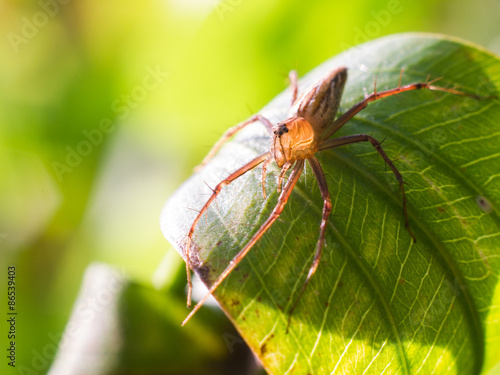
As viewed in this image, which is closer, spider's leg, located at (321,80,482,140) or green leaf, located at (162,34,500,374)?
green leaf, located at (162,34,500,374)

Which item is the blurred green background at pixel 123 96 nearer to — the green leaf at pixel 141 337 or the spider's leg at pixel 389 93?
the green leaf at pixel 141 337

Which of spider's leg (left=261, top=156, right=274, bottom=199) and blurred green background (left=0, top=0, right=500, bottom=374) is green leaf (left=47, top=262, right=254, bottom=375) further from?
blurred green background (left=0, top=0, right=500, bottom=374)

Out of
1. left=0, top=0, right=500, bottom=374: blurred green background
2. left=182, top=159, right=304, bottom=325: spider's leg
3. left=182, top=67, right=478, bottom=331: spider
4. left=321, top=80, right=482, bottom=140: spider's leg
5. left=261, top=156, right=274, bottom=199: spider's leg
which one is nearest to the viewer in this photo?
left=182, top=159, right=304, bottom=325: spider's leg

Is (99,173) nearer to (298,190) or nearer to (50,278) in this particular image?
(50,278)

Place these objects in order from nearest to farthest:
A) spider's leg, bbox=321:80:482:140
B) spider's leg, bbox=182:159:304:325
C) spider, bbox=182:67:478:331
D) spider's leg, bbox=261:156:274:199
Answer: spider's leg, bbox=182:159:304:325 < spider, bbox=182:67:478:331 < spider's leg, bbox=261:156:274:199 < spider's leg, bbox=321:80:482:140

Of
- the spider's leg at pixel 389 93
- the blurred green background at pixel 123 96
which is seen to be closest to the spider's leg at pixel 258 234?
the spider's leg at pixel 389 93

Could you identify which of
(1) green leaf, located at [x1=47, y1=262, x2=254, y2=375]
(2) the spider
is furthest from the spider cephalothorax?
(1) green leaf, located at [x1=47, y1=262, x2=254, y2=375]

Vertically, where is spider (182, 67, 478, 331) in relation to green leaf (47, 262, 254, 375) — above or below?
above
